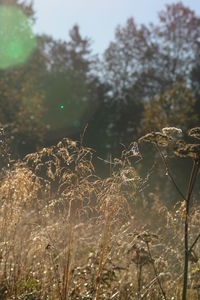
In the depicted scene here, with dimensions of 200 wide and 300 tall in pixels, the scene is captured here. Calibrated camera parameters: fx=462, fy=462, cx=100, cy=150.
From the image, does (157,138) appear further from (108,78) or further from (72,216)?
(108,78)

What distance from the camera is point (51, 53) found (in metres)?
24.4

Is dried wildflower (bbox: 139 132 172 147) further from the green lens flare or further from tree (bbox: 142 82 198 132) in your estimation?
the green lens flare

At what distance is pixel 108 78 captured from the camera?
23.5 metres

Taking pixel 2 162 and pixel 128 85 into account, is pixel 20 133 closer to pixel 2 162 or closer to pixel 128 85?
pixel 128 85

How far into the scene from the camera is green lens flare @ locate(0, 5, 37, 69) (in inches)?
720

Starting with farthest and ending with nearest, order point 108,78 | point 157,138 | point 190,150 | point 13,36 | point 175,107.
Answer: point 108,78, point 13,36, point 175,107, point 157,138, point 190,150

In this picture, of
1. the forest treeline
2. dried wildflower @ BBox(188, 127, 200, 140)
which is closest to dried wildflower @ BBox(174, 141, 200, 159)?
dried wildflower @ BBox(188, 127, 200, 140)

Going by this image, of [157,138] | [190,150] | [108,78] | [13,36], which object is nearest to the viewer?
[190,150]

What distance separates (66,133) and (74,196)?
17429mm

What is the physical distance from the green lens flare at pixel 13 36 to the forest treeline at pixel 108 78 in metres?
0.40

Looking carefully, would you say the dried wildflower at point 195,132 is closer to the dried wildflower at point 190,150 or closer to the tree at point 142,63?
the dried wildflower at point 190,150

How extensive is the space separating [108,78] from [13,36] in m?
6.23

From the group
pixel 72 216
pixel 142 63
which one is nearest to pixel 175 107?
pixel 142 63

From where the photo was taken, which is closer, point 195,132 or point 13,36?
point 195,132
